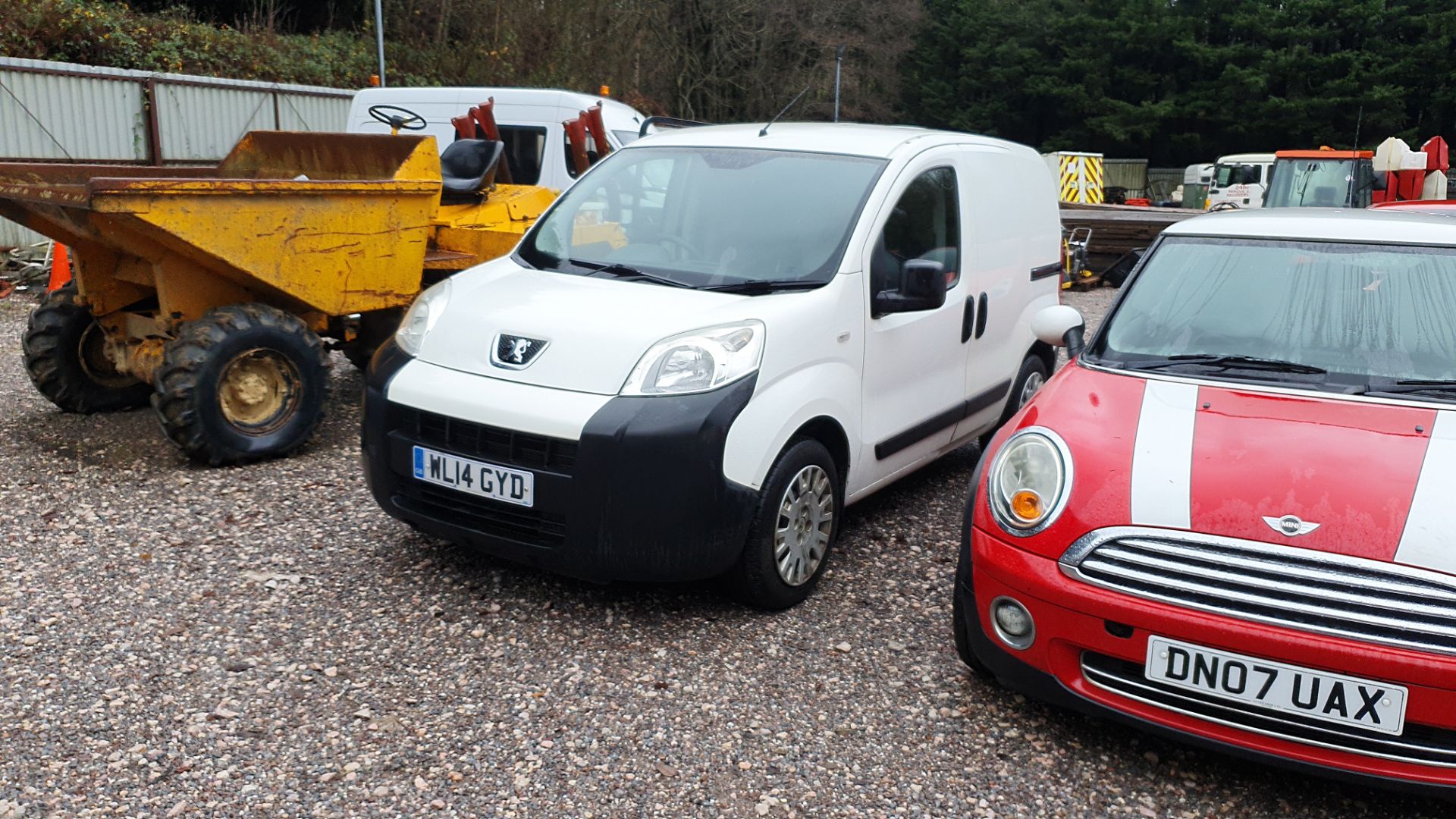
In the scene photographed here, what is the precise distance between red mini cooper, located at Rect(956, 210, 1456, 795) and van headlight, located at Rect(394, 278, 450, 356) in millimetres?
2112

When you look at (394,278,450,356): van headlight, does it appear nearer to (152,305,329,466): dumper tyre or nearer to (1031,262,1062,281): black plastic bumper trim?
(152,305,329,466): dumper tyre

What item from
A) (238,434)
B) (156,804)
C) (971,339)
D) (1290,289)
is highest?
(1290,289)

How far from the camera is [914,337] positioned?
4629 millimetres

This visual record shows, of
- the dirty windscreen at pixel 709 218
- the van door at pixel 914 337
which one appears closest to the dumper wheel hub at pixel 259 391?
the dirty windscreen at pixel 709 218

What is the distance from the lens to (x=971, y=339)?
5.14 meters

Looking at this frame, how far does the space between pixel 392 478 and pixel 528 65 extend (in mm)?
24179

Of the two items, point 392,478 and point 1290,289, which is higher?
point 1290,289

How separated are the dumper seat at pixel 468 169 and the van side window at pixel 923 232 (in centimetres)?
368

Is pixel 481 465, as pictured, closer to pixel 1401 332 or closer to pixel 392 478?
pixel 392 478

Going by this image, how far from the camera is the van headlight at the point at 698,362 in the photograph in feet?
12.1

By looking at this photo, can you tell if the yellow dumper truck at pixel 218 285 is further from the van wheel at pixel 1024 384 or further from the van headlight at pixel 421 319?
the van wheel at pixel 1024 384

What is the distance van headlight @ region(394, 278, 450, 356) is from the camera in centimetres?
418

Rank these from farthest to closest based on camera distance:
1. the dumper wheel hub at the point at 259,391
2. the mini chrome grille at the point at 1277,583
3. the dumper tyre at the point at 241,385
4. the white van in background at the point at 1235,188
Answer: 1. the white van in background at the point at 1235,188
2. the dumper wheel hub at the point at 259,391
3. the dumper tyre at the point at 241,385
4. the mini chrome grille at the point at 1277,583

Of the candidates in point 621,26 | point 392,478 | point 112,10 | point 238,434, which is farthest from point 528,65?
point 392,478
